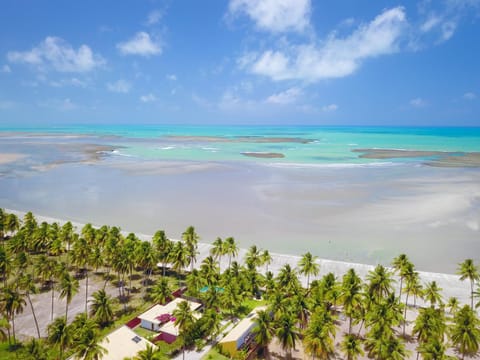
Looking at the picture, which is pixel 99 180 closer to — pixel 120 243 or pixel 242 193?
pixel 242 193

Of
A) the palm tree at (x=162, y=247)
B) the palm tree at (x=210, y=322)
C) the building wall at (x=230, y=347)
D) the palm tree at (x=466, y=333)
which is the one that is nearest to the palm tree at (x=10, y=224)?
the palm tree at (x=162, y=247)

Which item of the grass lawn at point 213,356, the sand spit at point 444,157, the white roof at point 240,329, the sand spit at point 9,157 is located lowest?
the grass lawn at point 213,356

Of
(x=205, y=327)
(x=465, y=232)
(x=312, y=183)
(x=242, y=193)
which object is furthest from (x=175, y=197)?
(x=465, y=232)

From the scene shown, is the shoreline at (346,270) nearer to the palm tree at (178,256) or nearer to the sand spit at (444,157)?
the palm tree at (178,256)

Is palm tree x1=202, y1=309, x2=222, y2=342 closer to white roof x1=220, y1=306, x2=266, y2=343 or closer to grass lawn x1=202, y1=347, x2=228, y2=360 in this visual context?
white roof x1=220, y1=306, x2=266, y2=343

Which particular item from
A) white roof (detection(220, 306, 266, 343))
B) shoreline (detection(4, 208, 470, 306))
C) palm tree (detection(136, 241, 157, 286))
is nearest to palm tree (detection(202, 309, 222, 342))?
white roof (detection(220, 306, 266, 343))

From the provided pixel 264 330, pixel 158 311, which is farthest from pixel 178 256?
pixel 264 330

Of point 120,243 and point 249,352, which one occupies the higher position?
point 120,243
